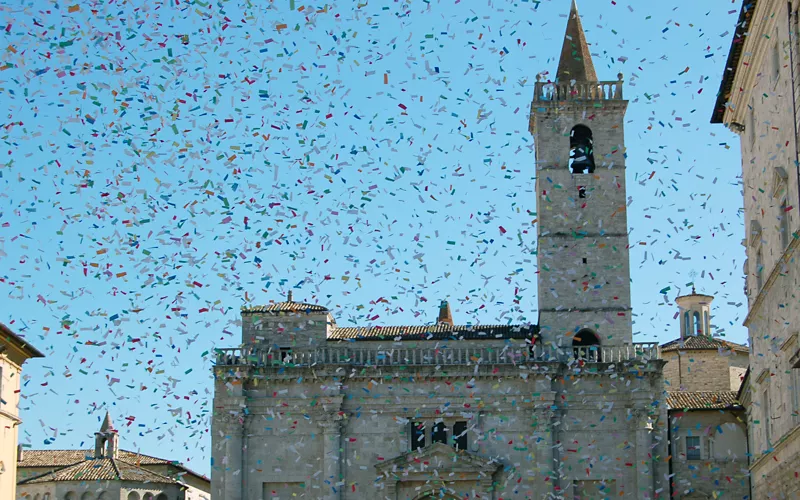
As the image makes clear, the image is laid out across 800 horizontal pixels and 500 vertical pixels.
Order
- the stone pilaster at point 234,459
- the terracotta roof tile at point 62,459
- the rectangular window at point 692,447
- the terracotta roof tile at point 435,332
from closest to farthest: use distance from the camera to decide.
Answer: the stone pilaster at point 234,459, the rectangular window at point 692,447, the terracotta roof tile at point 435,332, the terracotta roof tile at point 62,459

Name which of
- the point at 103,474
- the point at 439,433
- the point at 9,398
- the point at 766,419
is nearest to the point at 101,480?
the point at 103,474

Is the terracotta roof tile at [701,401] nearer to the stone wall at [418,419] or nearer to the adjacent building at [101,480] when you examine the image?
the stone wall at [418,419]

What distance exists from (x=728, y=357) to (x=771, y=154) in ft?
105

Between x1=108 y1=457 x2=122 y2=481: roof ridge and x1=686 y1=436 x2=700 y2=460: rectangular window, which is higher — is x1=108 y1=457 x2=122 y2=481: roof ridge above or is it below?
above

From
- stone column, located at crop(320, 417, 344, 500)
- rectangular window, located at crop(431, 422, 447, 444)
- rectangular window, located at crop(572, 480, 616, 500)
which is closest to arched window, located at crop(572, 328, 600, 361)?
rectangular window, located at crop(572, 480, 616, 500)

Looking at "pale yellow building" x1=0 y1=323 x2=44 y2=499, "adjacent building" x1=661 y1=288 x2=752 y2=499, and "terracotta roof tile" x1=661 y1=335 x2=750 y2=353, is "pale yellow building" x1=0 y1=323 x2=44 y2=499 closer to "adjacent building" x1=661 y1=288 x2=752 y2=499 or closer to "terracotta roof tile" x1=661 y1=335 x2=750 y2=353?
"adjacent building" x1=661 y1=288 x2=752 y2=499

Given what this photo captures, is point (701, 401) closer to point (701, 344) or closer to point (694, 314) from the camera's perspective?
point (701, 344)

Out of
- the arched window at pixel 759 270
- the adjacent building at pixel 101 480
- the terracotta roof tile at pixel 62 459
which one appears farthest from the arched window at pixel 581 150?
the terracotta roof tile at pixel 62 459

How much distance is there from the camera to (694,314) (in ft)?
179

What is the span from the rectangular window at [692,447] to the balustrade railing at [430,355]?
321 centimetres

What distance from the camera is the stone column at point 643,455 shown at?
37.3 metres

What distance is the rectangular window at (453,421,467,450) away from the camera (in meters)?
38.9

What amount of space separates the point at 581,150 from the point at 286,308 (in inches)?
460

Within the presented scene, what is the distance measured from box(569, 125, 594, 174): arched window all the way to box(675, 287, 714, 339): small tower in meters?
15.4
